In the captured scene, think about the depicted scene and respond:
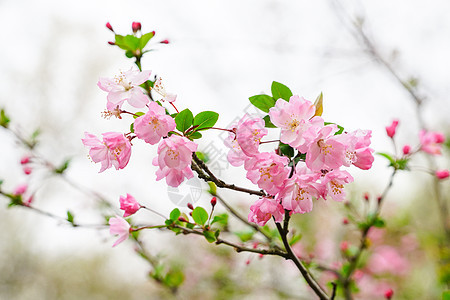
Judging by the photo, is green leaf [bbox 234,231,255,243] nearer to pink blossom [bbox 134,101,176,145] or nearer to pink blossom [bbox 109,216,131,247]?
pink blossom [bbox 109,216,131,247]

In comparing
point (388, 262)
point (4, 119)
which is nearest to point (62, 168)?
point (4, 119)

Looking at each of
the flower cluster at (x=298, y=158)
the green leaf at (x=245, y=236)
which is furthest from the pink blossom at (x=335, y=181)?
the green leaf at (x=245, y=236)

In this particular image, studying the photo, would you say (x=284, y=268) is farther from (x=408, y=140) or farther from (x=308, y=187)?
(x=308, y=187)

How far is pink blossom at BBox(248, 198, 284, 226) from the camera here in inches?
27.4

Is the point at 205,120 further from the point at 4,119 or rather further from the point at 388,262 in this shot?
the point at 388,262

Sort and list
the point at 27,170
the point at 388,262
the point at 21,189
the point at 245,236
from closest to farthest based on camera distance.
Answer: the point at 245,236
the point at 21,189
the point at 27,170
the point at 388,262

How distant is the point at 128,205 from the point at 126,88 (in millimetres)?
296

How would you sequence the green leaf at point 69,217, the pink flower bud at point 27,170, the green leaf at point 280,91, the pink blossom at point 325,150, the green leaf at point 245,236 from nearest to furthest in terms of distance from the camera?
the pink blossom at point 325,150, the green leaf at point 280,91, the green leaf at point 69,217, the green leaf at point 245,236, the pink flower bud at point 27,170

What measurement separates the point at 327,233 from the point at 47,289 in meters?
6.07

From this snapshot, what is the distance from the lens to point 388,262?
375 centimetres

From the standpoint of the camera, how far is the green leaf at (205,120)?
0.71 metres

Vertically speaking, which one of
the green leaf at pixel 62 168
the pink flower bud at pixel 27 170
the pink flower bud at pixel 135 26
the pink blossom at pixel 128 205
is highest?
the pink flower bud at pixel 135 26

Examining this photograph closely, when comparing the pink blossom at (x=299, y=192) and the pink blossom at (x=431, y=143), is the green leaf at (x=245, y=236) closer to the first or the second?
the pink blossom at (x=299, y=192)

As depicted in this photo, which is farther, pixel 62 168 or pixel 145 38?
pixel 62 168
